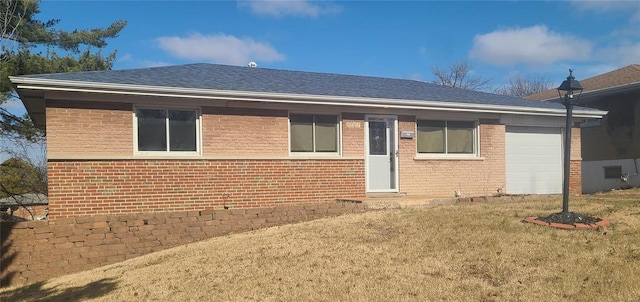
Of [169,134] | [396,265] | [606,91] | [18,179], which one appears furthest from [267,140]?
[18,179]

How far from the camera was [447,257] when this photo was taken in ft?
20.1

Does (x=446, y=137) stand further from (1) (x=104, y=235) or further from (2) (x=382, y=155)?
(1) (x=104, y=235)

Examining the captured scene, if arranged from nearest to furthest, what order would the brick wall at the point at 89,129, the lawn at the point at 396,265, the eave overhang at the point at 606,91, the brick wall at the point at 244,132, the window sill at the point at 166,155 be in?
the lawn at the point at 396,265 → the brick wall at the point at 89,129 → the window sill at the point at 166,155 → the brick wall at the point at 244,132 → the eave overhang at the point at 606,91

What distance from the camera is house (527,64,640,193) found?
A: 16.3m

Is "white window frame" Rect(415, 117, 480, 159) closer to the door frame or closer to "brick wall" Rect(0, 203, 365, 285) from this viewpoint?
the door frame

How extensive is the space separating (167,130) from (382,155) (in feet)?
17.8

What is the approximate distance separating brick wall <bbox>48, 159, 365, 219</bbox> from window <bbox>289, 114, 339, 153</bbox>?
0.37 m

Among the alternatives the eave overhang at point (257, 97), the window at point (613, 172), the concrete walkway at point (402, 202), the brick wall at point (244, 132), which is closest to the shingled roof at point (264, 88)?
the eave overhang at point (257, 97)

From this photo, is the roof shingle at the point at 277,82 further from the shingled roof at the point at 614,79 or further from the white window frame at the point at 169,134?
the shingled roof at the point at 614,79

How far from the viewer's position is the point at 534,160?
13867 millimetres

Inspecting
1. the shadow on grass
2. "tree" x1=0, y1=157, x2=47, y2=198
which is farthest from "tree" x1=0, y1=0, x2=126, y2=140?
the shadow on grass

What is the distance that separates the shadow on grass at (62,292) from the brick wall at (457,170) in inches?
298

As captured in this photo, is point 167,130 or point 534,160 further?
point 534,160

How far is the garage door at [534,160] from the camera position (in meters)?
13.5
